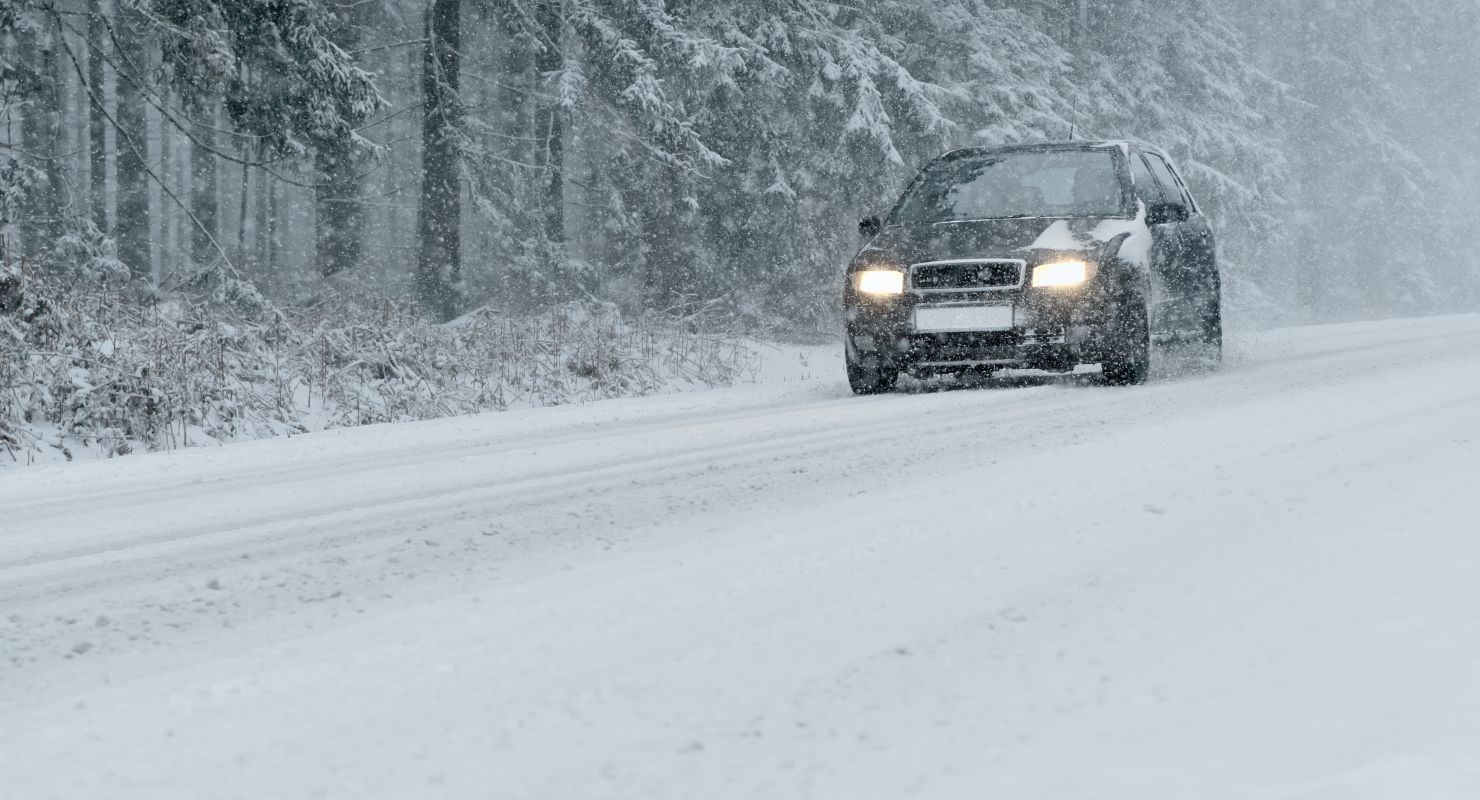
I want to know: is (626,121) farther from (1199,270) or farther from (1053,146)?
(1199,270)

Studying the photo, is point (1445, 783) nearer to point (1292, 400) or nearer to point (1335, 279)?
point (1292, 400)

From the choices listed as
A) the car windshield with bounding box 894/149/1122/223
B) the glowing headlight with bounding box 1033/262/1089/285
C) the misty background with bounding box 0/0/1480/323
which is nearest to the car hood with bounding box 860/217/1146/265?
the glowing headlight with bounding box 1033/262/1089/285

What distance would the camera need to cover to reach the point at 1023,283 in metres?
9.34

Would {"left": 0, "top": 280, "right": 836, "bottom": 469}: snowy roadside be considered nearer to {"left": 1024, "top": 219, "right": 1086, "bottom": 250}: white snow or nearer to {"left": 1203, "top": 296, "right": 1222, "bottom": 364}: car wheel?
{"left": 1024, "top": 219, "right": 1086, "bottom": 250}: white snow

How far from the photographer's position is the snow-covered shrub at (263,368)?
25.5 ft

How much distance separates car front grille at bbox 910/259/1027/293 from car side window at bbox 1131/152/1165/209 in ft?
5.50

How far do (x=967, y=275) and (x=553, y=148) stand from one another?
→ 1113cm

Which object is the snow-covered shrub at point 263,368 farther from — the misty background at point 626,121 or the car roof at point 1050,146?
the car roof at point 1050,146

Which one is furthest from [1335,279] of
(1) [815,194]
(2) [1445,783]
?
(2) [1445,783]

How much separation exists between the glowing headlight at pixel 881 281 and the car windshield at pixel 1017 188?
1066mm

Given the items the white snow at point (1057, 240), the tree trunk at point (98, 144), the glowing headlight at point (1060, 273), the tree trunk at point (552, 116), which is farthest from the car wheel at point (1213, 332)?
the tree trunk at point (98, 144)

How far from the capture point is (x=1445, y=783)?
1971 millimetres

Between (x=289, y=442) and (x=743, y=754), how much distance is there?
5330 millimetres

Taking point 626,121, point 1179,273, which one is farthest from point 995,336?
point 626,121
